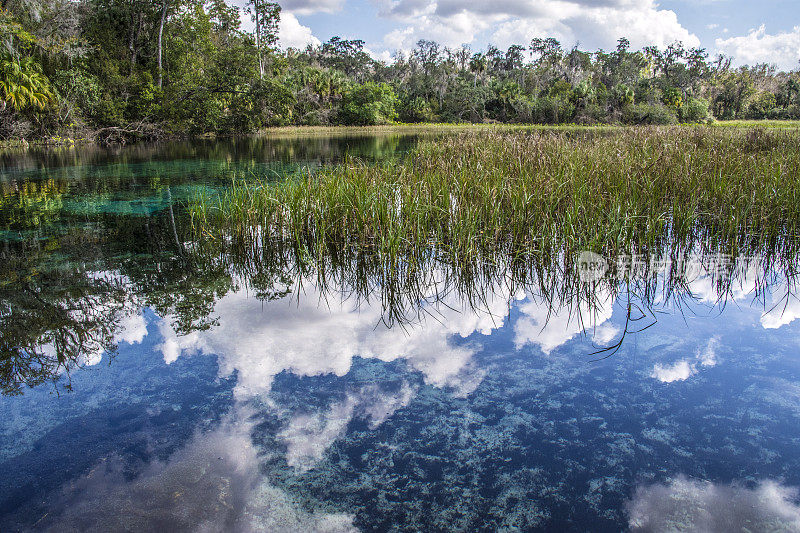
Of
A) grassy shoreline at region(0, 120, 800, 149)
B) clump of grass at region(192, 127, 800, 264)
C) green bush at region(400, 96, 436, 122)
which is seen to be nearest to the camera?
clump of grass at region(192, 127, 800, 264)

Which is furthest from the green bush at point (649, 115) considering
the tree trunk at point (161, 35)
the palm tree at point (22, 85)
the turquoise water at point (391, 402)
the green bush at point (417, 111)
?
the palm tree at point (22, 85)

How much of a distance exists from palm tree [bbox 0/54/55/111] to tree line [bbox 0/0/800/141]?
5 centimetres

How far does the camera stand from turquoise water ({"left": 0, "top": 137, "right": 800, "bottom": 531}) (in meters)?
1.86

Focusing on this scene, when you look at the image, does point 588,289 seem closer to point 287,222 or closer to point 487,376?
point 487,376

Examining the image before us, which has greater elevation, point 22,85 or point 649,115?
point 649,115

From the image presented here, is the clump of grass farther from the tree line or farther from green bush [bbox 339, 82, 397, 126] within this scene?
green bush [bbox 339, 82, 397, 126]

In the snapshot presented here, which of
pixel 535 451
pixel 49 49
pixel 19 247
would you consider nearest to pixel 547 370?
pixel 535 451

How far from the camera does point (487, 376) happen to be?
282cm

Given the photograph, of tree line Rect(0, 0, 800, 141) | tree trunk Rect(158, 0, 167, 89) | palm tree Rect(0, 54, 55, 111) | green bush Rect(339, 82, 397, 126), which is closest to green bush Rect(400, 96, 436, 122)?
tree line Rect(0, 0, 800, 141)

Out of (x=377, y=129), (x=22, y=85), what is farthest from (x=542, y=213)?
(x=377, y=129)

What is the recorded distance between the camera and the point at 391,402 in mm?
2561

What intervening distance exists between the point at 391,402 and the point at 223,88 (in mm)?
26143

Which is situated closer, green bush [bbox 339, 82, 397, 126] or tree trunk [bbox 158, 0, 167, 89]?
tree trunk [bbox 158, 0, 167, 89]

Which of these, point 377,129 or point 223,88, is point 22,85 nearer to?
point 223,88
